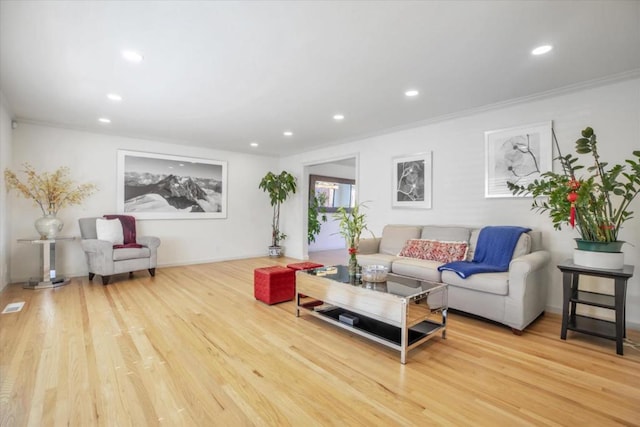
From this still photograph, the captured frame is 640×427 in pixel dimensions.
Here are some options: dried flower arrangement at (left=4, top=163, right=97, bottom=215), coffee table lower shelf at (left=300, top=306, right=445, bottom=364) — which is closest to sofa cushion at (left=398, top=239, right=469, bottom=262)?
coffee table lower shelf at (left=300, top=306, right=445, bottom=364)

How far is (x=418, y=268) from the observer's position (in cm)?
334

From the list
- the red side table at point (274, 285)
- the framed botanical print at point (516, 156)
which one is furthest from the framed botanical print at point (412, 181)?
the red side table at point (274, 285)

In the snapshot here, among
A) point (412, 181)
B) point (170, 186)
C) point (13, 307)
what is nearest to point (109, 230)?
point (170, 186)

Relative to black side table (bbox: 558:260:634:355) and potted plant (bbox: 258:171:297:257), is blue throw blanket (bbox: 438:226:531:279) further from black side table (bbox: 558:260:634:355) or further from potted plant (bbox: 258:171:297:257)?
potted plant (bbox: 258:171:297:257)

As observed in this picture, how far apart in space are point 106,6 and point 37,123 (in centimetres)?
383

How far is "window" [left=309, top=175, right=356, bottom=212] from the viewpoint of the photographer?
7984 millimetres

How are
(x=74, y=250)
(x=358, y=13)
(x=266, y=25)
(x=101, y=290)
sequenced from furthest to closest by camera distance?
1. (x=74, y=250)
2. (x=101, y=290)
3. (x=266, y=25)
4. (x=358, y=13)

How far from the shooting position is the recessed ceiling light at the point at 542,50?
2.35m

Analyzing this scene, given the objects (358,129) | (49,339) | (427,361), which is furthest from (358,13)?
(49,339)

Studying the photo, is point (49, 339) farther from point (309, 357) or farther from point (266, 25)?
point (266, 25)

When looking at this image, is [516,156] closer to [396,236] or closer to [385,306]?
[396,236]

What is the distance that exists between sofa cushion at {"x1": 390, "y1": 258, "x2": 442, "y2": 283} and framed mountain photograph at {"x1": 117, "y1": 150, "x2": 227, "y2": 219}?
13.7 ft

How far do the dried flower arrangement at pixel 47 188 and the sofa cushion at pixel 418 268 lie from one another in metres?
4.89

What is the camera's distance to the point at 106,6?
192cm
